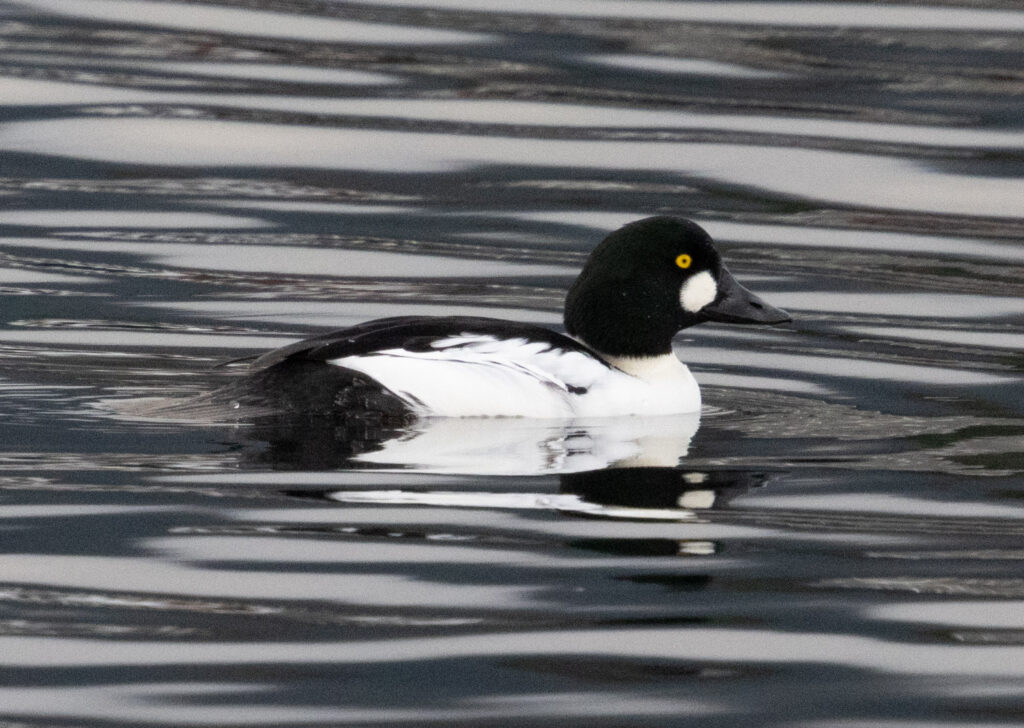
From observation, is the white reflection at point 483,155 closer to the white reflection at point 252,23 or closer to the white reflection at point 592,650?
the white reflection at point 252,23

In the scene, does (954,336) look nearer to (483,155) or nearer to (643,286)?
(643,286)

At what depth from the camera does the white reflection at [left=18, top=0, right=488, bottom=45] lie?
41.9 ft

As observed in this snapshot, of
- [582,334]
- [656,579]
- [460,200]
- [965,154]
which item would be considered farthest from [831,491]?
[965,154]

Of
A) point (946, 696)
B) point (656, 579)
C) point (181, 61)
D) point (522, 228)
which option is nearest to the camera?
point (946, 696)

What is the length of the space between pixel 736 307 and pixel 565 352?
0.86 m

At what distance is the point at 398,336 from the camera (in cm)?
701

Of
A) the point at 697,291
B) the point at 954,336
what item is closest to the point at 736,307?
the point at 697,291

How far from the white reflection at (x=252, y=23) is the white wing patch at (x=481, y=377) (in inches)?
230

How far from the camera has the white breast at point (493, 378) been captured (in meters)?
7.01

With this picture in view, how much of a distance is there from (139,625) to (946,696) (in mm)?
1714

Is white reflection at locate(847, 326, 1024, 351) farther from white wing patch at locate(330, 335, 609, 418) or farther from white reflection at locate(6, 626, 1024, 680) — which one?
white reflection at locate(6, 626, 1024, 680)

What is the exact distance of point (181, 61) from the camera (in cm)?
1246

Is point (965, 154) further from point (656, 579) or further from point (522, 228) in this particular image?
point (656, 579)

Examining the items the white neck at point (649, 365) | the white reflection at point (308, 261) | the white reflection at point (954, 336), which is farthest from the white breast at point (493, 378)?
the white reflection at point (308, 261)
